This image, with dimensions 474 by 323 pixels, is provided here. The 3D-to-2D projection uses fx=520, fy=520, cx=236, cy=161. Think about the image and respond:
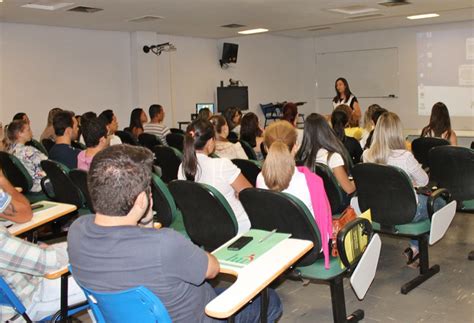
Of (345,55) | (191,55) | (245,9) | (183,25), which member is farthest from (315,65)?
(245,9)

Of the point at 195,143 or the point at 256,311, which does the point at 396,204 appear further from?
the point at 256,311

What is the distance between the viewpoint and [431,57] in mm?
11734

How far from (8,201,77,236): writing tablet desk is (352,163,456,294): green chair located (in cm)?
191

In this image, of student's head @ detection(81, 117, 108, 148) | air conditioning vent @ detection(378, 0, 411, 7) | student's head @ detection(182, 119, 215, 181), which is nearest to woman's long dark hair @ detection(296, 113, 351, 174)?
student's head @ detection(182, 119, 215, 181)

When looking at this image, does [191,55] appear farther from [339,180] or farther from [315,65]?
[339,180]

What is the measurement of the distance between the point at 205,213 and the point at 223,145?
73.8 inches

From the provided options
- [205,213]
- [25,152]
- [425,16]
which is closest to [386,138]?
[205,213]

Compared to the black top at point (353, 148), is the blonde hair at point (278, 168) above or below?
above

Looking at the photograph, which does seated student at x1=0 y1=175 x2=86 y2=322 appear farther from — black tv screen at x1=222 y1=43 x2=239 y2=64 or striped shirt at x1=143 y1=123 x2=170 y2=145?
black tv screen at x1=222 y1=43 x2=239 y2=64

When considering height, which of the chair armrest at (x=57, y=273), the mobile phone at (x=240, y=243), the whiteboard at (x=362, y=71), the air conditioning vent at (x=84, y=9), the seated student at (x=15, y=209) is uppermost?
the air conditioning vent at (x=84, y=9)

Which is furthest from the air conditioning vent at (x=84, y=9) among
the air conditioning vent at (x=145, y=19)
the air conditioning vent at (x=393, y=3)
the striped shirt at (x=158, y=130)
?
the air conditioning vent at (x=393, y=3)

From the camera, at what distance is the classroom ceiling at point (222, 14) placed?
7232mm

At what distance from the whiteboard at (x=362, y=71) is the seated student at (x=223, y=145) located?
8.31 m

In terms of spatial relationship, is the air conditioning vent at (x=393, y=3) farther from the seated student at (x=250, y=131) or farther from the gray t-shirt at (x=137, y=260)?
the gray t-shirt at (x=137, y=260)
